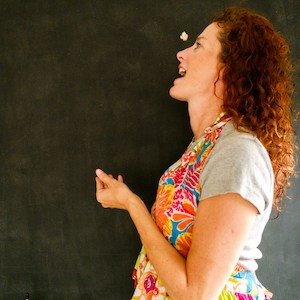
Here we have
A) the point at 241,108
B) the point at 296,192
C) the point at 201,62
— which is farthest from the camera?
the point at 296,192

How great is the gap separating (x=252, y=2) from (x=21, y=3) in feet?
2.98

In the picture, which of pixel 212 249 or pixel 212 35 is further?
pixel 212 35

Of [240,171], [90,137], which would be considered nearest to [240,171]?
[240,171]

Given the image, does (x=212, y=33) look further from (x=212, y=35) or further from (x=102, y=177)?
(x=102, y=177)

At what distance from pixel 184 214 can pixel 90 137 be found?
59 cm

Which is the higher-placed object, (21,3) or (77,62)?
(21,3)

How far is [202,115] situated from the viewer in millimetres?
984

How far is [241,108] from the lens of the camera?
0.84 meters

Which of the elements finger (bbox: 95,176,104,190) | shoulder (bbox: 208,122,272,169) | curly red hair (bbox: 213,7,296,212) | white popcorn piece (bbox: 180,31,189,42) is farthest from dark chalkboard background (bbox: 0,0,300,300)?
shoulder (bbox: 208,122,272,169)

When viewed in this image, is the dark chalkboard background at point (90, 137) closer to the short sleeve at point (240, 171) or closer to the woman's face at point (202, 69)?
the woman's face at point (202, 69)

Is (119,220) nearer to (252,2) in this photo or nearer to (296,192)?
(296,192)

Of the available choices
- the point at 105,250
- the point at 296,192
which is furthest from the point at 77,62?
the point at 296,192

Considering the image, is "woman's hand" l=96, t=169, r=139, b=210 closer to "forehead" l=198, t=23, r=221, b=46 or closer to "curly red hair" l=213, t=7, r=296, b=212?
"curly red hair" l=213, t=7, r=296, b=212

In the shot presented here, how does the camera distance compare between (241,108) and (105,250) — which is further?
(105,250)
